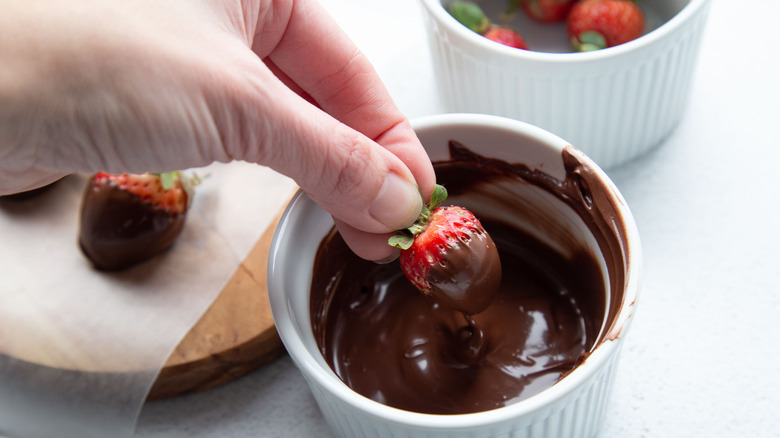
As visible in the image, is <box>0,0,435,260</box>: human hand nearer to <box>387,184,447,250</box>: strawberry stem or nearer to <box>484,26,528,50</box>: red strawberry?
<box>387,184,447,250</box>: strawberry stem

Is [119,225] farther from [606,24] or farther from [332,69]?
[606,24]

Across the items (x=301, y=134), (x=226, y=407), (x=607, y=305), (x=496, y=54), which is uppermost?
(x=301, y=134)

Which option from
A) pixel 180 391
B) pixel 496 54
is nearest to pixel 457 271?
pixel 496 54

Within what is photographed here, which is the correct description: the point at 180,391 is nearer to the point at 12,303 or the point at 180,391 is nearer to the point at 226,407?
the point at 226,407

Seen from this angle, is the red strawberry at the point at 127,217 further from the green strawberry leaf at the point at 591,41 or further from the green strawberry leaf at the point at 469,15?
the green strawberry leaf at the point at 591,41

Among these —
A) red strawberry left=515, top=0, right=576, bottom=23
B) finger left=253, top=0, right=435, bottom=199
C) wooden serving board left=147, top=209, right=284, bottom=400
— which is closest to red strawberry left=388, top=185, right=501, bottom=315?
finger left=253, top=0, right=435, bottom=199

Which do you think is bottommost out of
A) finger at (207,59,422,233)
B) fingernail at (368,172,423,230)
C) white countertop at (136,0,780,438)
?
white countertop at (136,0,780,438)
